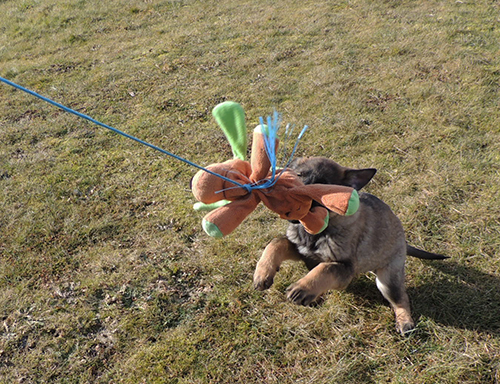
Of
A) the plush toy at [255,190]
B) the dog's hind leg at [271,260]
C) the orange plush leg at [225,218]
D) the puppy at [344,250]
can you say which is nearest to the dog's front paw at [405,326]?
the puppy at [344,250]

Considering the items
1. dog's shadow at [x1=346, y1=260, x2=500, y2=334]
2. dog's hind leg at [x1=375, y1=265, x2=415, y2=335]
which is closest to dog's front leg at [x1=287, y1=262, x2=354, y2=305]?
dog's hind leg at [x1=375, y1=265, x2=415, y2=335]

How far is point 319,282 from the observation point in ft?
9.37

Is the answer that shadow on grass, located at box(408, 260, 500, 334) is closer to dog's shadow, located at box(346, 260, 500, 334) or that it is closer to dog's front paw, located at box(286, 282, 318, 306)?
dog's shadow, located at box(346, 260, 500, 334)

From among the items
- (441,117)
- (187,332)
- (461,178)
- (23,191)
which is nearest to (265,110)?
(441,117)

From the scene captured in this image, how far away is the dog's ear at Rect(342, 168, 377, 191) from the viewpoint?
115 inches

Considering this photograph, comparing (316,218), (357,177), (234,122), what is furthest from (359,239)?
(234,122)

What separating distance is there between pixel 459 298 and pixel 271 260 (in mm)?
1767

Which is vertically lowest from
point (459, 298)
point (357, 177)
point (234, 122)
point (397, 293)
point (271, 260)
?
point (459, 298)

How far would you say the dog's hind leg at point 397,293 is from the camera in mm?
3350

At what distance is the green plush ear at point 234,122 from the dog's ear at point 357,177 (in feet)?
2.55

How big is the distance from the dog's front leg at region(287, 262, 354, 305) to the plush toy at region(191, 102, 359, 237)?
460mm

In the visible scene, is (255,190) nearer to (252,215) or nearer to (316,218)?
(316,218)

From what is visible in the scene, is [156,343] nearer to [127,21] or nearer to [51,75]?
[51,75]

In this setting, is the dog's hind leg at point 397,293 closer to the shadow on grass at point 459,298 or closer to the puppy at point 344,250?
the puppy at point 344,250
